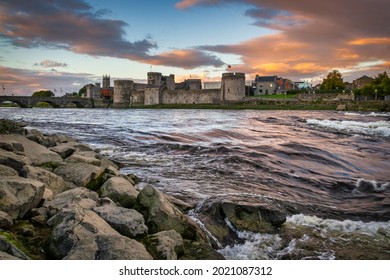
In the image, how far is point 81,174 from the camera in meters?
3.80

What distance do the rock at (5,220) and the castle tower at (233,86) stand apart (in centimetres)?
4281

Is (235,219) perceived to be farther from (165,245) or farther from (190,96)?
(190,96)

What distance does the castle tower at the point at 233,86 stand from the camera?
44.1 metres

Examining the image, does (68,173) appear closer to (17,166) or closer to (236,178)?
(17,166)

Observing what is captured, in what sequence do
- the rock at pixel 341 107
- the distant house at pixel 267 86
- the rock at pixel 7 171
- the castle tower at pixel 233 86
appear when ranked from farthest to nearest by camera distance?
the distant house at pixel 267 86, the castle tower at pixel 233 86, the rock at pixel 341 107, the rock at pixel 7 171

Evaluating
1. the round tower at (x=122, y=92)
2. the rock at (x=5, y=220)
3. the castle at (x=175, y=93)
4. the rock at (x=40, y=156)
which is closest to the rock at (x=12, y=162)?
the rock at (x=40, y=156)

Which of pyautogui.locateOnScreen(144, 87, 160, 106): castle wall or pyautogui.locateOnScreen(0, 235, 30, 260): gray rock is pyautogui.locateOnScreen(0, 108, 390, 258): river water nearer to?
pyautogui.locateOnScreen(0, 235, 30, 260): gray rock

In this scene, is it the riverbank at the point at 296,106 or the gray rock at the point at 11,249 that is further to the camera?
the riverbank at the point at 296,106

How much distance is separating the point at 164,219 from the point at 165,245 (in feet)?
1.70

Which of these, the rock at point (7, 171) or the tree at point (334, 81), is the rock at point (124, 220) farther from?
the tree at point (334, 81)

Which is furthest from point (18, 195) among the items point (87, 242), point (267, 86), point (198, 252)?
point (267, 86)

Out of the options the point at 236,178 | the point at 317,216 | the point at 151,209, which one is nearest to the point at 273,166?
the point at 236,178

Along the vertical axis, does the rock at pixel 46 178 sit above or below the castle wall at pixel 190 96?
below
